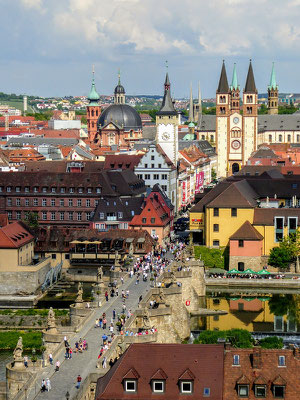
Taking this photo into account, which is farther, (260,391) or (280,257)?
(280,257)

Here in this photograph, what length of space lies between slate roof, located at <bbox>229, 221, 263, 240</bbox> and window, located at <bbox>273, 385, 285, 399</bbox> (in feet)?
185

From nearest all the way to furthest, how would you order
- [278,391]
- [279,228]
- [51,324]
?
[278,391] → [51,324] → [279,228]

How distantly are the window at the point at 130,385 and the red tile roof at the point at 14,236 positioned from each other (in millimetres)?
50844

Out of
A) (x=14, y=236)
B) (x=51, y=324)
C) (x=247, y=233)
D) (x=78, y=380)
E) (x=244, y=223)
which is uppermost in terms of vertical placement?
(x=244, y=223)

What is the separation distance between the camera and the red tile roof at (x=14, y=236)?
94.6 meters

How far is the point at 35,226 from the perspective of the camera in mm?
108812

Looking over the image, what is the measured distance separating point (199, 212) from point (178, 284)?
85.6 feet

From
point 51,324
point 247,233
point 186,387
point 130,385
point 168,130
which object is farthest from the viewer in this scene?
point 168,130

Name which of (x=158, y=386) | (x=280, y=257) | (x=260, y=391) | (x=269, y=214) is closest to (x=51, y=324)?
(x=158, y=386)

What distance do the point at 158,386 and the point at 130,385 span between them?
1.33 metres

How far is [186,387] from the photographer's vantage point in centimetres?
4503

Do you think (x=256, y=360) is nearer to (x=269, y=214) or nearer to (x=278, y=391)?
(x=278, y=391)

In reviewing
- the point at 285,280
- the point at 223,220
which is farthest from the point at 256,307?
the point at 223,220

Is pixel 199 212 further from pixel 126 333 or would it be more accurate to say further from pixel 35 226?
pixel 126 333
